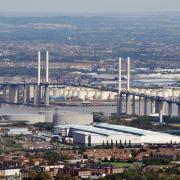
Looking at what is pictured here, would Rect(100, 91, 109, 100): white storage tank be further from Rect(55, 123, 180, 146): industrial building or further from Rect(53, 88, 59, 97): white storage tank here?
Rect(55, 123, 180, 146): industrial building

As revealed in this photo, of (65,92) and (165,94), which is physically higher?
(165,94)

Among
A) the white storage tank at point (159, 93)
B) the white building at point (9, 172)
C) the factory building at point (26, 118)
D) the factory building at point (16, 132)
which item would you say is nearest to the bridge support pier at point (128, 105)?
the white storage tank at point (159, 93)

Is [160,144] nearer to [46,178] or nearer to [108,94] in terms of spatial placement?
[46,178]

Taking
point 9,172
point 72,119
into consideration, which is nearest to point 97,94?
point 72,119

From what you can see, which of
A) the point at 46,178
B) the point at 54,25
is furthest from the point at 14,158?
the point at 54,25

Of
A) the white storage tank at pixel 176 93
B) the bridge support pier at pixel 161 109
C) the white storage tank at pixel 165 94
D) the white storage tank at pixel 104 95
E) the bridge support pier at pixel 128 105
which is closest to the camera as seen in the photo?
the bridge support pier at pixel 161 109

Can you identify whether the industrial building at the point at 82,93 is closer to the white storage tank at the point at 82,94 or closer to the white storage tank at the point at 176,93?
the white storage tank at the point at 82,94

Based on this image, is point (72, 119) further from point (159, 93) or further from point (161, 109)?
point (159, 93)

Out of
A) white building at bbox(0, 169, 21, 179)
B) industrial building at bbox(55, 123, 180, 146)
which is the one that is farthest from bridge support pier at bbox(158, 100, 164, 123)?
white building at bbox(0, 169, 21, 179)
